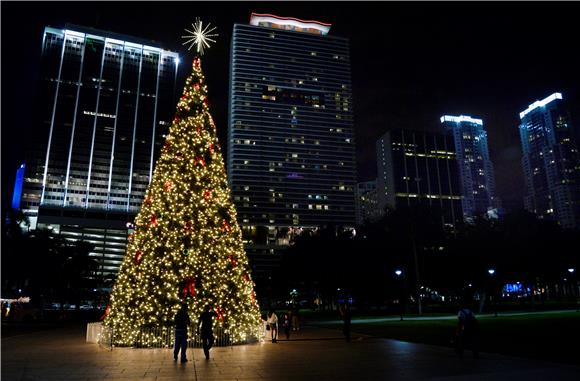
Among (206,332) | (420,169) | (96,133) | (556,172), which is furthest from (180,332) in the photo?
(556,172)

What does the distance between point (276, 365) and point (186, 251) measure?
6569 millimetres

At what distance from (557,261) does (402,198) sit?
134440 millimetres

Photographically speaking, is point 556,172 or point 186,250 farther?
point 556,172

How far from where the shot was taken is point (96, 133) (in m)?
159

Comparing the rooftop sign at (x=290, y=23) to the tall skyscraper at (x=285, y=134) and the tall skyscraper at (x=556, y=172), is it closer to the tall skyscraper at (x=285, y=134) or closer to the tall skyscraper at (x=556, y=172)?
the tall skyscraper at (x=285, y=134)

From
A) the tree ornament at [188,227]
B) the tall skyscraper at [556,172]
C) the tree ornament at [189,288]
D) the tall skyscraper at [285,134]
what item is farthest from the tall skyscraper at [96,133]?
the tall skyscraper at [556,172]

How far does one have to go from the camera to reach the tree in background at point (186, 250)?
1627 centimetres

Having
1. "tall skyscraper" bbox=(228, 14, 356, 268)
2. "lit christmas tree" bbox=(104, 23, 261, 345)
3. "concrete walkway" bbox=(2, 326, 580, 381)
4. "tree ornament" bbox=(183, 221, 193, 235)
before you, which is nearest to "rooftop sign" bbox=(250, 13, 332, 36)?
"tall skyscraper" bbox=(228, 14, 356, 268)

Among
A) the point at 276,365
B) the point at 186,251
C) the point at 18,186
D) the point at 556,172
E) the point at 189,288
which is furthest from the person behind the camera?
the point at 556,172

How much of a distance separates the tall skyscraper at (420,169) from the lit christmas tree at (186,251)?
171 m

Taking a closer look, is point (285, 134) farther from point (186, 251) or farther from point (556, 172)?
point (186, 251)

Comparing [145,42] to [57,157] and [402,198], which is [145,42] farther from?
[402,198]

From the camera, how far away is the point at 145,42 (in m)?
178

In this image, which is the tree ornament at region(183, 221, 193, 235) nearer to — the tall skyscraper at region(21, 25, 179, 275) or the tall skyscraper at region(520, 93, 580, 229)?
the tall skyscraper at region(21, 25, 179, 275)
